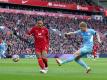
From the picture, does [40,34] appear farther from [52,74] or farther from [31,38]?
[31,38]

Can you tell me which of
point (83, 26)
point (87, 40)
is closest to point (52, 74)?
point (87, 40)

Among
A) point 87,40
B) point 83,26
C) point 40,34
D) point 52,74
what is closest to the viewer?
point 52,74

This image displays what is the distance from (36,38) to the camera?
81.7 ft

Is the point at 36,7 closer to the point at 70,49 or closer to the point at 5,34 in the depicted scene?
the point at 70,49

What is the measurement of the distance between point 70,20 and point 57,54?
16628 millimetres

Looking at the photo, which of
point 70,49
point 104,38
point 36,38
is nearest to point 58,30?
point 70,49

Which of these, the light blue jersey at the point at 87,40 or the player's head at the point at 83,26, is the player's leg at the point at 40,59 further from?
the player's head at the point at 83,26

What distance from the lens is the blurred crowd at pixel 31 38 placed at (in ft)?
199

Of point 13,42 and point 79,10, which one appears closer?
point 13,42

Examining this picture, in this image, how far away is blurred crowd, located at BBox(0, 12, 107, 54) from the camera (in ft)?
199

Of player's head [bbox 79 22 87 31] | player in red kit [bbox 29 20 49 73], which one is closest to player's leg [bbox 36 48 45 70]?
player in red kit [bbox 29 20 49 73]

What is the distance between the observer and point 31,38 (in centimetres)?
6347

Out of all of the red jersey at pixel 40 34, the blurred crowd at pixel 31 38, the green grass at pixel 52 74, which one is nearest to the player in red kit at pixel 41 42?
the red jersey at pixel 40 34

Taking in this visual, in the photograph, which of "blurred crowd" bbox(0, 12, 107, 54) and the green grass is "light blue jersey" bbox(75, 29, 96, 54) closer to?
the green grass
